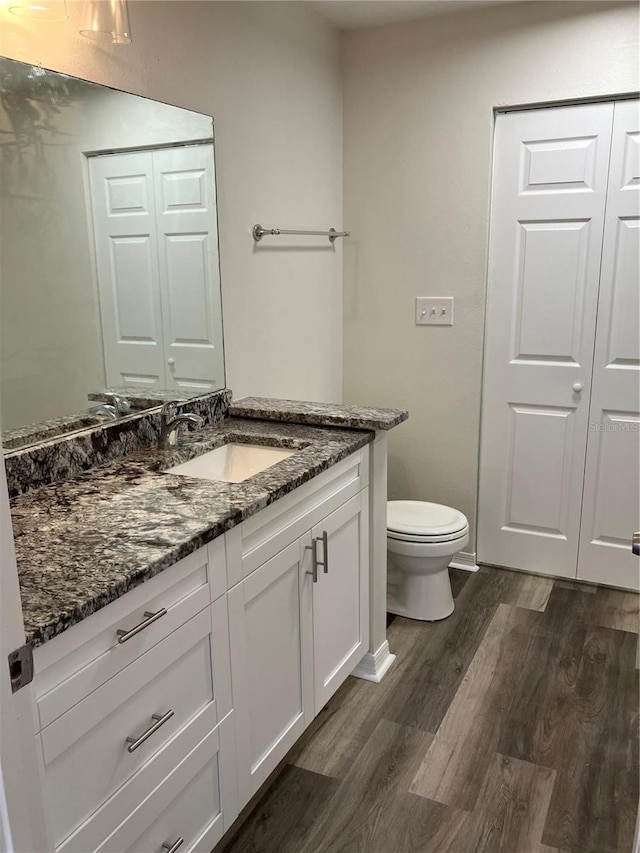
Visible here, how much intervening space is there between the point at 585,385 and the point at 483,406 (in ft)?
1.44

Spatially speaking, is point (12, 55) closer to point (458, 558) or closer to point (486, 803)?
point (486, 803)

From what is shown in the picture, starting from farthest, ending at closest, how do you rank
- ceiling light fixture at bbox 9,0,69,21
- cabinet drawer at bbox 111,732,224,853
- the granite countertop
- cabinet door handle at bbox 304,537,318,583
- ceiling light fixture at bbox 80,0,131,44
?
the granite countertop < cabinet door handle at bbox 304,537,318,583 < ceiling light fixture at bbox 80,0,131,44 < ceiling light fixture at bbox 9,0,69,21 < cabinet drawer at bbox 111,732,224,853

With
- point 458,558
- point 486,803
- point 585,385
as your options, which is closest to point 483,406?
point 585,385

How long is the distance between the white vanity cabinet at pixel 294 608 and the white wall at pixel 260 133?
2.35 ft

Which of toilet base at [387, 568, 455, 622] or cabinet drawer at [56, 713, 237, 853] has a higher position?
cabinet drawer at [56, 713, 237, 853]

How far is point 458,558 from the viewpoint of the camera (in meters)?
3.25

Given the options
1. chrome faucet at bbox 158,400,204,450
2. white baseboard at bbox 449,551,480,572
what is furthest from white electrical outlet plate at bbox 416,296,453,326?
Answer: chrome faucet at bbox 158,400,204,450

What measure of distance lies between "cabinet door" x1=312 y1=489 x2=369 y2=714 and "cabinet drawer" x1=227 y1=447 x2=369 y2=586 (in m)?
0.05

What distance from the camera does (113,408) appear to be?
1.93 meters

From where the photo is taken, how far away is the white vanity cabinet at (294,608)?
1.61 m

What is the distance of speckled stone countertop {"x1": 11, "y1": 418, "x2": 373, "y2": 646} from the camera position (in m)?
1.13

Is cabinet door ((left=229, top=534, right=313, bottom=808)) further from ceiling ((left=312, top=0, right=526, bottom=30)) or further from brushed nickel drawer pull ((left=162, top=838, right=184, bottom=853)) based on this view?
ceiling ((left=312, top=0, right=526, bottom=30))

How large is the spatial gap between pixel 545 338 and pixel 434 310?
494mm

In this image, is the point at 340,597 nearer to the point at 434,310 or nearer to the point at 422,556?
the point at 422,556
